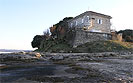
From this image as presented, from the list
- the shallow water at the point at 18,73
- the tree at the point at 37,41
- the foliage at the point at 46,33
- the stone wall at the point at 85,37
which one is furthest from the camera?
the tree at the point at 37,41

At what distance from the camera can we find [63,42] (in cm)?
→ 3353

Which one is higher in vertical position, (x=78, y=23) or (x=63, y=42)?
(x=78, y=23)

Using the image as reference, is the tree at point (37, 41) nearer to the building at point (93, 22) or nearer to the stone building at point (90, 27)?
the stone building at point (90, 27)

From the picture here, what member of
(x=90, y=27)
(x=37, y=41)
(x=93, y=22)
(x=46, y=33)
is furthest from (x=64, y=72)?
(x=37, y=41)

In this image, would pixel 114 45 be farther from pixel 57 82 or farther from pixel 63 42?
pixel 57 82

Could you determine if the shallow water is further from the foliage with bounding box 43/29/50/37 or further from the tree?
the tree

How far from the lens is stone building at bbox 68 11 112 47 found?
1216 inches

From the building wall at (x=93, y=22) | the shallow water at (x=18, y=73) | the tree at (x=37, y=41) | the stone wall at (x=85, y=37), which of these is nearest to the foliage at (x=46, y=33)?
the tree at (x=37, y=41)

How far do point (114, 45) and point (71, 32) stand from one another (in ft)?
36.0

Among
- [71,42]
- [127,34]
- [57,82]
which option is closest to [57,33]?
[71,42]

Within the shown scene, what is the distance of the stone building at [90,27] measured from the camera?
1216 inches

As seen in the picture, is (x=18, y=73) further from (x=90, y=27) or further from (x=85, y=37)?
(x=90, y=27)

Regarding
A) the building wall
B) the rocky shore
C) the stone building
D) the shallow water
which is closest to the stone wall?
the stone building

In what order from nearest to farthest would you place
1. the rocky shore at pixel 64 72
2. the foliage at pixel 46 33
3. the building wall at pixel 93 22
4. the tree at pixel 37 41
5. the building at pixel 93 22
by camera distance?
the rocky shore at pixel 64 72, the building at pixel 93 22, the building wall at pixel 93 22, the foliage at pixel 46 33, the tree at pixel 37 41
